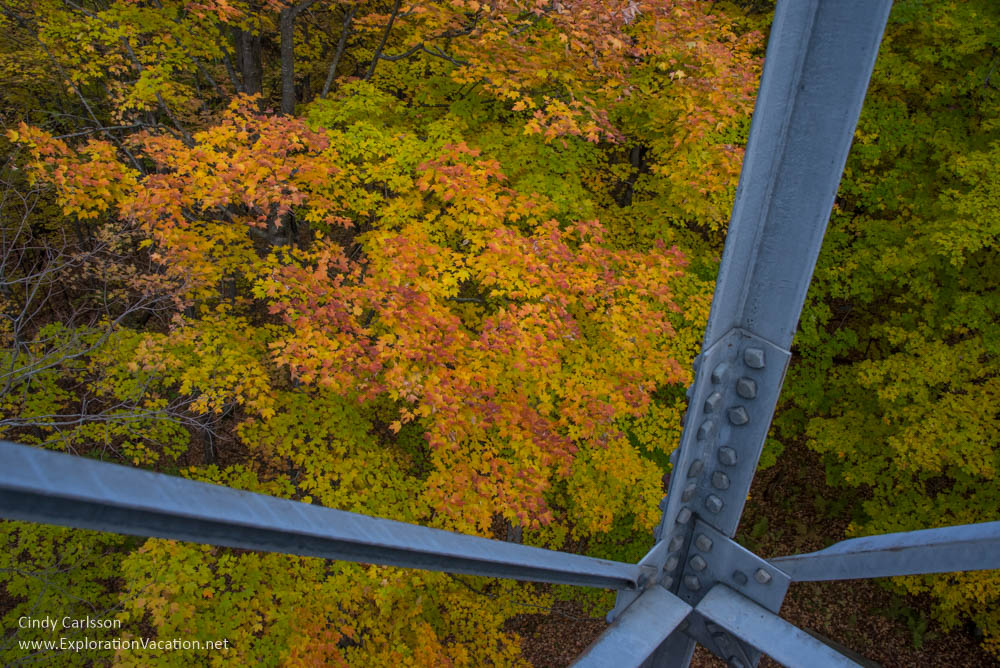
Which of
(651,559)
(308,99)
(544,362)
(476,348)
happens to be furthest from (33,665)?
(308,99)

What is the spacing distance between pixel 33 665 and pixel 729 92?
→ 43.6ft

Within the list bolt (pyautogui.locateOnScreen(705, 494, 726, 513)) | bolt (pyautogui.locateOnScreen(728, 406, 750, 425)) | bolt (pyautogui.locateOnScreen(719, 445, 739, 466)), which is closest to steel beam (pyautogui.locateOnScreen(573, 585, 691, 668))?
bolt (pyautogui.locateOnScreen(705, 494, 726, 513))

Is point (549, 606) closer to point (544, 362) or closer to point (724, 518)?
point (544, 362)

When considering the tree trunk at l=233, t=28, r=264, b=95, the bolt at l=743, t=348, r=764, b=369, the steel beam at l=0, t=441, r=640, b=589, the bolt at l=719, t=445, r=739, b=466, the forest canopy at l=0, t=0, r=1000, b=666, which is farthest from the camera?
the tree trunk at l=233, t=28, r=264, b=95

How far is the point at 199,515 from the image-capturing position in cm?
72

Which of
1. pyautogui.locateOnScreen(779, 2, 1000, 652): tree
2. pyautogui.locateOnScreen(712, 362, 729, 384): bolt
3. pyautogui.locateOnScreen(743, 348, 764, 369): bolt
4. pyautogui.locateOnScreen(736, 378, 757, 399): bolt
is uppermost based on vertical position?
pyautogui.locateOnScreen(743, 348, 764, 369): bolt

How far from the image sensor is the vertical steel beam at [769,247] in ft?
4.34

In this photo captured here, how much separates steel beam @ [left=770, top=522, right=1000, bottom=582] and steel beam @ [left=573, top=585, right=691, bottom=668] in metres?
0.36

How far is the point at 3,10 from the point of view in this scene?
1094 cm

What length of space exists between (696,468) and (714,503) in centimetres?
14

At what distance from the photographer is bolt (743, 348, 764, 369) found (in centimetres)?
164

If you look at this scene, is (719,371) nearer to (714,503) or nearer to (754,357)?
(754,357)

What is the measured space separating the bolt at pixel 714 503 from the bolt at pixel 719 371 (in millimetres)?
429

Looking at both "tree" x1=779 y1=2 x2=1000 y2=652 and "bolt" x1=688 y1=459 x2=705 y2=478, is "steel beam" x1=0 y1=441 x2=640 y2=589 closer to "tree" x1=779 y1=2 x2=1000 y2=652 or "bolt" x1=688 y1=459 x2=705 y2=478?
"bolt" x1=688 y1=459 x2=705 y2=478
